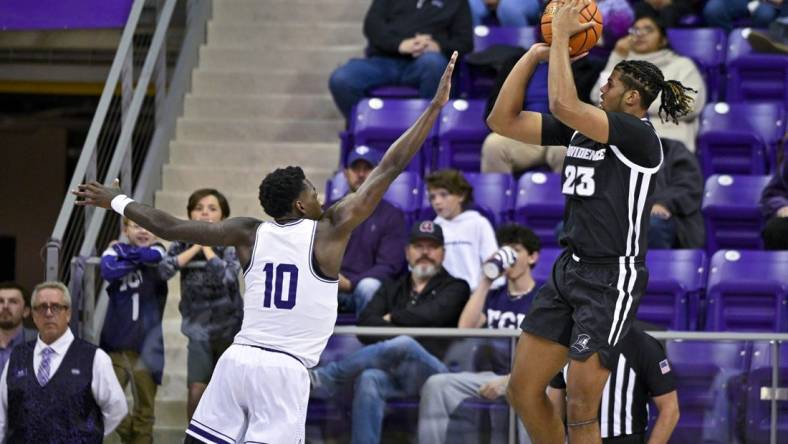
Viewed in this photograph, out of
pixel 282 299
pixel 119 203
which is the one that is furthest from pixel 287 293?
pixel 119 203

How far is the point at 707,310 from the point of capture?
8.88 m

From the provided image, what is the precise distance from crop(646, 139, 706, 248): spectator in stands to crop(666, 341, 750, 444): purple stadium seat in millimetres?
1720

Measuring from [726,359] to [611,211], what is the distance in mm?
1869

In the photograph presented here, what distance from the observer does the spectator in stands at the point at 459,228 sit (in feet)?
29.6

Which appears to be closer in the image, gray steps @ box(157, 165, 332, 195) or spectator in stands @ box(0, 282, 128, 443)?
spectator in stands @ box(0, 282, 128, 443)

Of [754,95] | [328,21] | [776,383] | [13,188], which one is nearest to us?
[776,383]

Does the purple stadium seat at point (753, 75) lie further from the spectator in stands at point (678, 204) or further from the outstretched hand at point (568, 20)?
the outstretched hand at point (568, 20)

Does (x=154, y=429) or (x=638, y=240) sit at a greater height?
(x=638, y=240)

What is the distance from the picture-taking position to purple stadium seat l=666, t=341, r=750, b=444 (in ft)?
24.4

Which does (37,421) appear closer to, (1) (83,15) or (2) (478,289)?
(2) (478,289)

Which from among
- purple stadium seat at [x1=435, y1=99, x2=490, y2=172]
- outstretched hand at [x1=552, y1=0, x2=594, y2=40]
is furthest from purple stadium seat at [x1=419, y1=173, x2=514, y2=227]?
outstretched hand at [x1=552, y1=0, x2=594, y2=40]

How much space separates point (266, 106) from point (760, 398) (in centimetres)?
539

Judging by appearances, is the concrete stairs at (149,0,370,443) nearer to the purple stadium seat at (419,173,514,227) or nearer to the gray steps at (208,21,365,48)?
the gray steps at (208,21,365,48)

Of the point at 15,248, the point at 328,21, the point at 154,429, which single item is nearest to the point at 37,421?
the point at 154,429
